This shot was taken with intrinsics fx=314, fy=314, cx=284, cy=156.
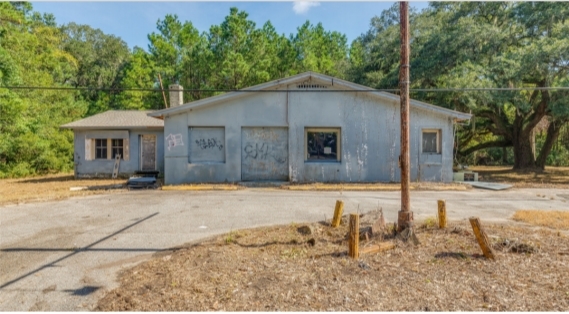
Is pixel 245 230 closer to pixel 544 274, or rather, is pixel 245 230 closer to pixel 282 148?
pixel 544 274

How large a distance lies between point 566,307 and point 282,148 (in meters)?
10.0

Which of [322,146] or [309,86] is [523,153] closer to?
[322,146]

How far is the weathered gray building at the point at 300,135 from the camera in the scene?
12.2 meters

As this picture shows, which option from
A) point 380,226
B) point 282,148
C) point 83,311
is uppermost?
point 282,148

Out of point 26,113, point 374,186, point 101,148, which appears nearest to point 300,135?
point 374,186

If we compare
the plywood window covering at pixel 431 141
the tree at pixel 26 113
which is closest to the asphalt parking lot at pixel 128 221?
the plywood window covering at pixel 431 141

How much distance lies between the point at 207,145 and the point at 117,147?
18.6 feet

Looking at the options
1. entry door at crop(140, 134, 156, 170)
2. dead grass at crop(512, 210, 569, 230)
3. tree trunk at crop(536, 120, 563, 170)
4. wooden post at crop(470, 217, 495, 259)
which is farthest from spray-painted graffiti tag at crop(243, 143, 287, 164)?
tree trunk at crop(536, 120, 563, 170)

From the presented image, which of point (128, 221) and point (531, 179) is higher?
point (531, 179)

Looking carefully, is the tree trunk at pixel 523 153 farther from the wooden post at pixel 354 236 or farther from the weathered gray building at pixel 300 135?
the wooden post at pixel 354 236

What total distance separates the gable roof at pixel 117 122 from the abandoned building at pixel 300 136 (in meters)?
2.88

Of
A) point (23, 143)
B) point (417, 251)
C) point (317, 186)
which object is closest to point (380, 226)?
point (417, 251)

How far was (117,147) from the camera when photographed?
594 inches

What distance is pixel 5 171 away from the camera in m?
17.5
